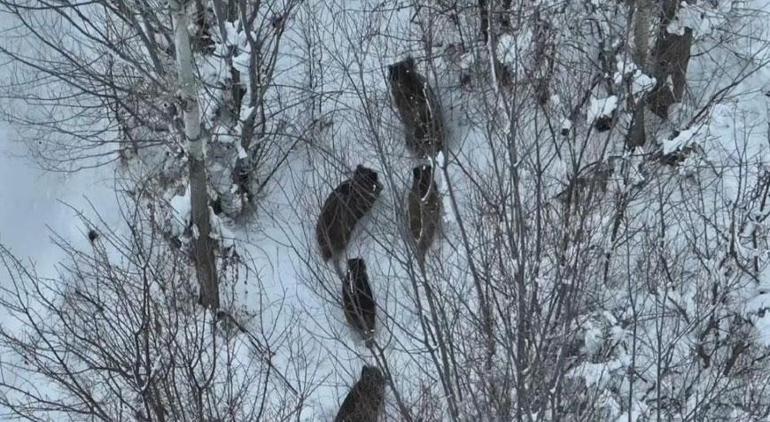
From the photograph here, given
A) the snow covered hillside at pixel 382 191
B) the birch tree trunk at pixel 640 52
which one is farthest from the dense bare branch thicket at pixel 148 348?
the birch tree trunk at pixel 640 52

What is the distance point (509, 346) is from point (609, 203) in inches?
152

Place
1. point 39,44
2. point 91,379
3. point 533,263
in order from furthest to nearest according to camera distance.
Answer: point 39,44 < point 91,379 < point 533,263

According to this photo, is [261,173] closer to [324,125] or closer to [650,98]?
[324,125]

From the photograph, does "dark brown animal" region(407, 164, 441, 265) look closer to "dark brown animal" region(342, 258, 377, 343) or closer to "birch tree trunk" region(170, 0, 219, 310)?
"dark brown animal" region(342, 258, 377, 343)

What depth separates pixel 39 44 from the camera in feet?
46.7

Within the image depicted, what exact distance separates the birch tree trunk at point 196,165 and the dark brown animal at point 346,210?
52.1 inches

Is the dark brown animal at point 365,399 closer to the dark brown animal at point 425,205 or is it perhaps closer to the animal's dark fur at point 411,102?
the dark brown animal at point 425,205

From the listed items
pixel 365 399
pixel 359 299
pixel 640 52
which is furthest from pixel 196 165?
pixel 640 52

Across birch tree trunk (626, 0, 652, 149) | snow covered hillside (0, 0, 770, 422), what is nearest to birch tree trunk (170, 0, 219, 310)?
snow covered hillside (0, 0, 770, 422)

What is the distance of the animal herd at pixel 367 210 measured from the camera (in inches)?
421

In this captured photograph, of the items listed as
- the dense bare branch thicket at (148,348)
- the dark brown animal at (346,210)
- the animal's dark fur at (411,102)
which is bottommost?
the dense bare branch thicket at (148,348)

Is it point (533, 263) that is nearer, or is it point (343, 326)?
point (533, 263)

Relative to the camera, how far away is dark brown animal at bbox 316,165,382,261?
37.8 feet

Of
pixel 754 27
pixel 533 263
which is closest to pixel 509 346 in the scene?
pixel 533 263
